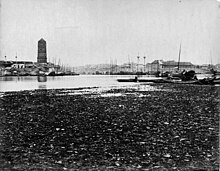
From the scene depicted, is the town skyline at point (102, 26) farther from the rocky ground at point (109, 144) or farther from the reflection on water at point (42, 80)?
the reflection on water at point (42, 80)

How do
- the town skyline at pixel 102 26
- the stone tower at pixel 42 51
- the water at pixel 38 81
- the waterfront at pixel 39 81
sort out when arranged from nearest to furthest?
the town skyline at pixel 102 26
the stone tower at pixel 42 51
the waterfront at pixel 39 81
the water at pixel 38 81

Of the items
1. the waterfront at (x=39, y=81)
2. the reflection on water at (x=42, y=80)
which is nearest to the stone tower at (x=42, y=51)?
the waterfront at (x=39, y=81)

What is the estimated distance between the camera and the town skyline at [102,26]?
420cm

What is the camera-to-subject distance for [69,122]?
15.0ft

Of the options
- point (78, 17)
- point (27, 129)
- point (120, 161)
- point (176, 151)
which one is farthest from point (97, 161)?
point (78, 17)

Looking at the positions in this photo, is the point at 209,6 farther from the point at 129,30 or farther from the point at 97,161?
the point at 97,161

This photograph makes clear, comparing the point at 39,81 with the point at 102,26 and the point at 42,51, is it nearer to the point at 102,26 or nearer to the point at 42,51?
the point at 42,51

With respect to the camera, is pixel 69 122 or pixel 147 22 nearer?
pixel 69 122

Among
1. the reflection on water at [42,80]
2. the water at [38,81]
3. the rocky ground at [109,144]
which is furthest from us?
the reflection on water at [42,80]

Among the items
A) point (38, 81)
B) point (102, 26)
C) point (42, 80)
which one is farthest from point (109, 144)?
point (38, 81)

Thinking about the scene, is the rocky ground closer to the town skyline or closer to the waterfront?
the town skyline

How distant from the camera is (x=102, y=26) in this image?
16.6 feet

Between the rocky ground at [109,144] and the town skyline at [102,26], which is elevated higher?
the town skyline at [102,26]

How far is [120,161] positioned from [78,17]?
2.47m
